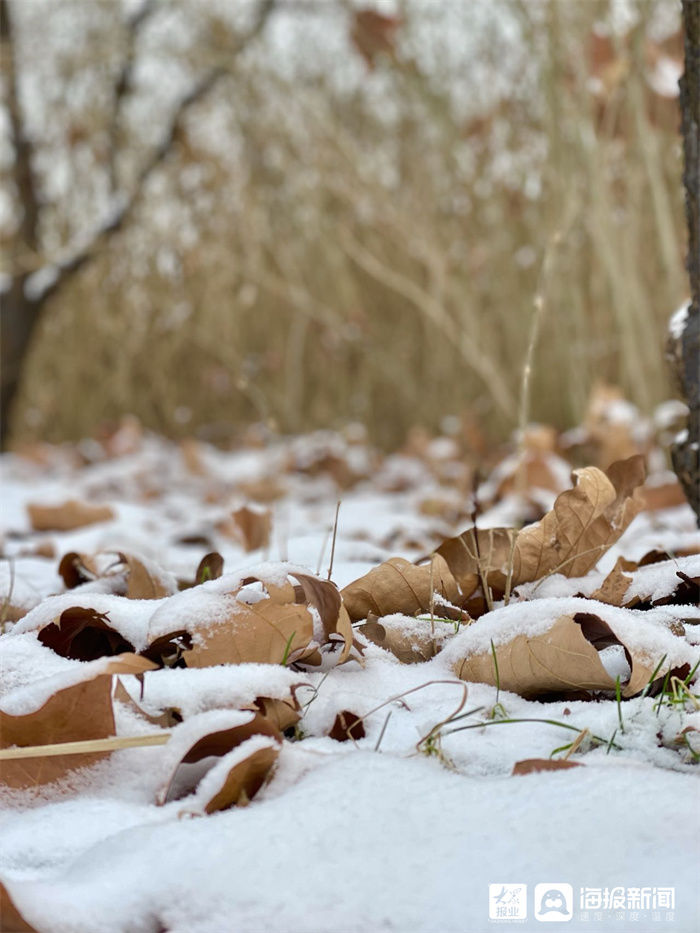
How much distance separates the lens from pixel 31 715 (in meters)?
0.81

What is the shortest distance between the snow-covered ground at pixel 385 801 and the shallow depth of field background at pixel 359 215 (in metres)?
1.86

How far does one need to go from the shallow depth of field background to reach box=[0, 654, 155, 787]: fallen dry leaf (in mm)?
2077

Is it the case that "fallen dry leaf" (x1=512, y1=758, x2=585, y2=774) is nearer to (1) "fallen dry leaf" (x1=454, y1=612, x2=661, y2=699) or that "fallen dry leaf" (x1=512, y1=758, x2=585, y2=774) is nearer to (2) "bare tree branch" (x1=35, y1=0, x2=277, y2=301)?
(1) "fallen dry leaf" (x1=454, y1=612, x2=661, y2=699)

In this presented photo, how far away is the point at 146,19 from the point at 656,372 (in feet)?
12.1

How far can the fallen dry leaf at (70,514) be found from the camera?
2656mm

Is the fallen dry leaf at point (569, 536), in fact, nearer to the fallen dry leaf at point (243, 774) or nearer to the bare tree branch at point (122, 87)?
the fallen dry leaf at point (243, 774)

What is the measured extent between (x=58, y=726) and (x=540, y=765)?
39 cm

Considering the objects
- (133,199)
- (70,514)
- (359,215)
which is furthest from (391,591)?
(133,199)

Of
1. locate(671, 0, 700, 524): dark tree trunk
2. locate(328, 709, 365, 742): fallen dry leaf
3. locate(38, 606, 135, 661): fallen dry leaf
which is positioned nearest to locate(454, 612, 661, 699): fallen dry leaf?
locate(328, 709, 365, 742): fallen dry leaf

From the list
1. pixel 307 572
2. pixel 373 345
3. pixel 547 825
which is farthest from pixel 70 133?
pixel 547 825

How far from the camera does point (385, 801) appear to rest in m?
0.73

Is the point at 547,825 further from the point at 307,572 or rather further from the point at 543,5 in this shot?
the point at 543,5

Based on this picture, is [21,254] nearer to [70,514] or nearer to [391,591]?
[70,514]

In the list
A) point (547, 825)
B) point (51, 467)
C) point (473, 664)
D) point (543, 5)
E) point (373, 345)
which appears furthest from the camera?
point (51, 467)
